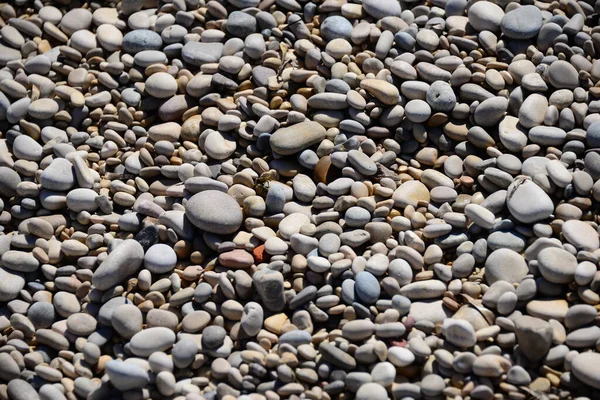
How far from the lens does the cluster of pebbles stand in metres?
1.76

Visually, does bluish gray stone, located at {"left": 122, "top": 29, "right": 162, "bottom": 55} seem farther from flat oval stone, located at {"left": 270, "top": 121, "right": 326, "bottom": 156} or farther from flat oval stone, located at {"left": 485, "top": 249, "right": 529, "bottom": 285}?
flat oval stone, located at {"left": 485, "top": 249, "right": 529, "bottom": 285}

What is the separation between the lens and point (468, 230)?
6.44ft

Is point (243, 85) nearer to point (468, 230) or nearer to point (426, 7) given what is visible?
point (426, 7)

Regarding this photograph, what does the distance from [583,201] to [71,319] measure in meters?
1.40

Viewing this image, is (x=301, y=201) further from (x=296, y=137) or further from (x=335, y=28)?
(x=335, y=28)

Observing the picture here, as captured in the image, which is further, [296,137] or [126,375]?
[296,137]

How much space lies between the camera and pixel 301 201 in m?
2.11

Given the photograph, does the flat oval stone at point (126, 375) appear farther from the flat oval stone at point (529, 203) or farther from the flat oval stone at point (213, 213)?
the flat oval stone at point (529, 203)

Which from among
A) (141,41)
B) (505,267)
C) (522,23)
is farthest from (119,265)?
(522,23)

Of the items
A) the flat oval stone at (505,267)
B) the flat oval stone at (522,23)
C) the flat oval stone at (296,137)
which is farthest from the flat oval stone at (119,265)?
the flat oval stone at (522,23)

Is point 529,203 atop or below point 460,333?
atop

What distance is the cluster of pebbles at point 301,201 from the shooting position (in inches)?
69.2

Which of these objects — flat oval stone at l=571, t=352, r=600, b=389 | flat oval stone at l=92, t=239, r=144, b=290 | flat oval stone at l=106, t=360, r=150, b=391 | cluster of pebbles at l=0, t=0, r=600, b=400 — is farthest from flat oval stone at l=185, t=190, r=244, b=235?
flat oval stone at l=571, t=352, r=600, b=389

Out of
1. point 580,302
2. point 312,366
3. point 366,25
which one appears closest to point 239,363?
point 312,366
